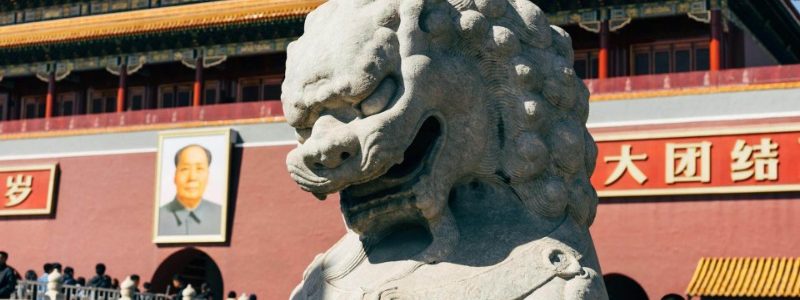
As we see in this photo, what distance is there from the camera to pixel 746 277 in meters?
13.8

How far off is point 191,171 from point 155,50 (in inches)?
153

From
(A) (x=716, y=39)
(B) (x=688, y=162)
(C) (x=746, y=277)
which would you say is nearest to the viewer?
(C) (x=746, y=277)

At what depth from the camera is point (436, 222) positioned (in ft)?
9.38

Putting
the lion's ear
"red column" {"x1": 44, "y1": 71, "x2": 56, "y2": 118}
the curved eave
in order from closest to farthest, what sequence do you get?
the lion's ear, the curved eave, "red column" {"x1": 44, "y1": 71, "x2": 56, "y2": 118}

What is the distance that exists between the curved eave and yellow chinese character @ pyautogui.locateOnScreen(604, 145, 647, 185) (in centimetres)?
571

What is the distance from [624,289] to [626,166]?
77.3 inches

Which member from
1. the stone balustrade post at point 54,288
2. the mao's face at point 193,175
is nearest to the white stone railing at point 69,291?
the stone balustrade post at point 54,288

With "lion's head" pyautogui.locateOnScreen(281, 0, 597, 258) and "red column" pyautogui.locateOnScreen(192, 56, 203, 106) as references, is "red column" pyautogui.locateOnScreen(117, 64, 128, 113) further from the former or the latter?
"lion's head" pyautogui.locateOnScreen(281, 0, 597, 258)

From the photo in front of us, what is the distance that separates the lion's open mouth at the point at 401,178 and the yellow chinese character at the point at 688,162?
1234cm

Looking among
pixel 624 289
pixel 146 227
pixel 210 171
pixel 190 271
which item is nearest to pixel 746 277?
pixel 624 289

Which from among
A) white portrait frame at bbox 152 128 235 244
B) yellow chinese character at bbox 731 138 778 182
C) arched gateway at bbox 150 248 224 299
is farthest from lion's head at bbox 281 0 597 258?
arched gateway at bbox 150 248 224 299

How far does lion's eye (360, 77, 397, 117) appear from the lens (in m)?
2.79

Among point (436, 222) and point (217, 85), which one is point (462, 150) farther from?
point (217, 85)

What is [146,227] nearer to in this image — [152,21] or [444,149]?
[152,21]
